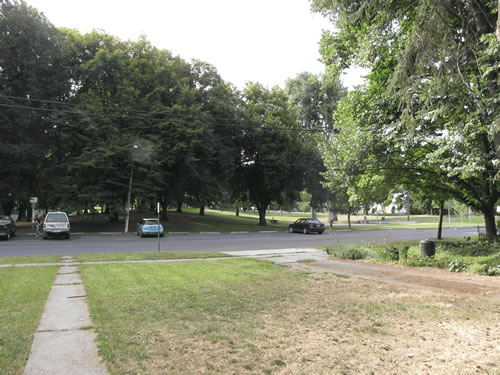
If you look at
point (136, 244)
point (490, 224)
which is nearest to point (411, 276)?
point (490, 224)

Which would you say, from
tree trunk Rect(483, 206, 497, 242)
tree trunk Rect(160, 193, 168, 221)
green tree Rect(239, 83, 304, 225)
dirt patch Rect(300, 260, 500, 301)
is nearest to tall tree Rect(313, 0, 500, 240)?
tree trunk Rect(483, 206, 497, 242)

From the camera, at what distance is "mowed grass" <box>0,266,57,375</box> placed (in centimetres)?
397

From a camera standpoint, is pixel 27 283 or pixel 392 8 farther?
pixel 392 8

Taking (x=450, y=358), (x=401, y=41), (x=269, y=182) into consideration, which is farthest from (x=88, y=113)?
(x=450, y=358)

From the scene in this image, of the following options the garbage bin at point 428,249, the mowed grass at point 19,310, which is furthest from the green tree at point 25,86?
the garbage bin at point 428,249

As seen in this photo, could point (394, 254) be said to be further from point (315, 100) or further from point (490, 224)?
point (315, 100)

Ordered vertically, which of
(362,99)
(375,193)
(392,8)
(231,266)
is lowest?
(231,266)

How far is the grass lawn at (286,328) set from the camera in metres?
3.87

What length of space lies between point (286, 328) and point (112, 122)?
28.9 m

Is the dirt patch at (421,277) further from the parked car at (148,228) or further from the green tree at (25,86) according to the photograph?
the green tree at (25,86)

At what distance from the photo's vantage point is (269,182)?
39625 millimetres

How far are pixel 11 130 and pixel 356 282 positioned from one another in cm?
3047

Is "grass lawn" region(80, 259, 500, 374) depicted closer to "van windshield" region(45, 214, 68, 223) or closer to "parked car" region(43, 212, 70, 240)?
"parked car" region(43, 212, 70, 240)

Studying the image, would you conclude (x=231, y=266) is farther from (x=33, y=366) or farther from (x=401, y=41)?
(x=401, y=41)
